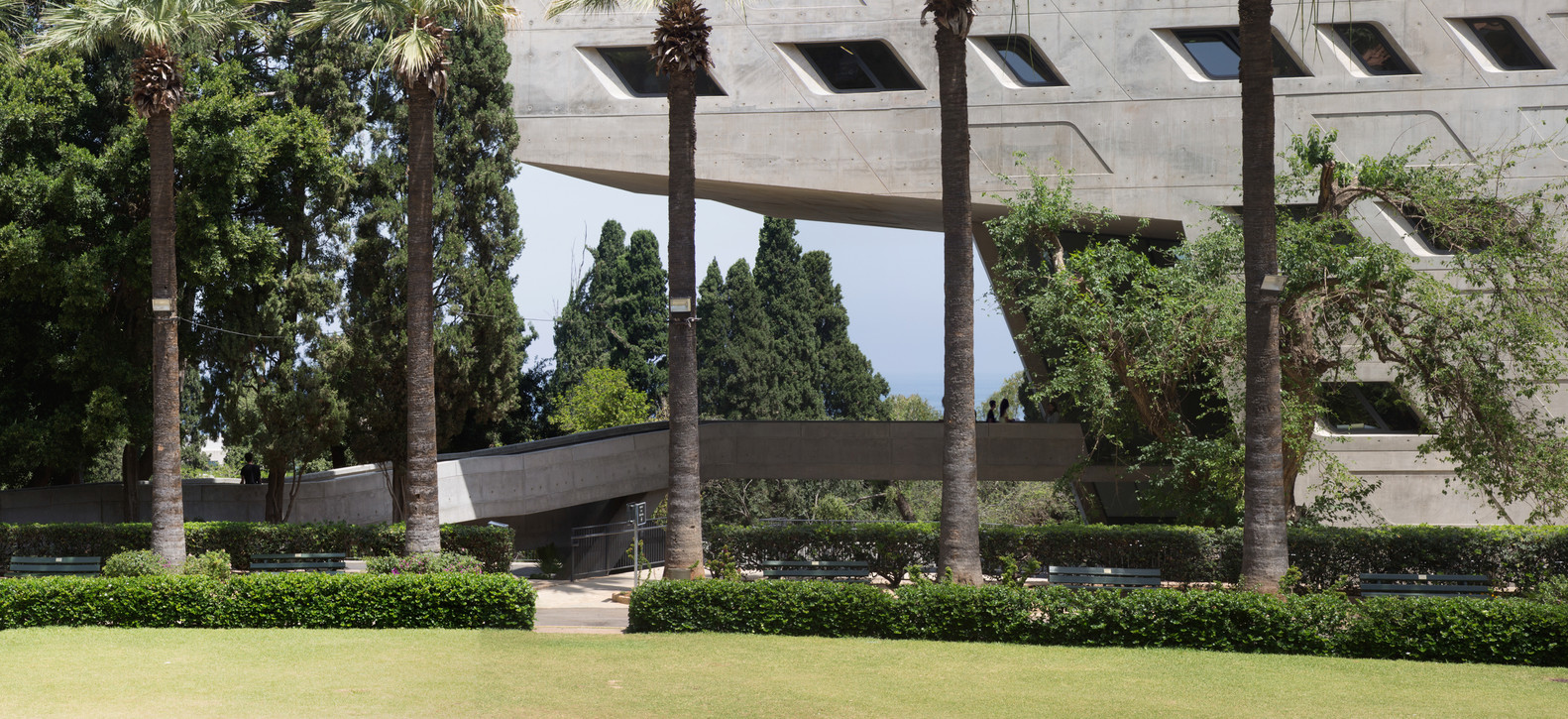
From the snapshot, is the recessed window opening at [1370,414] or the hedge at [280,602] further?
the recessed window opening at [1370,414]

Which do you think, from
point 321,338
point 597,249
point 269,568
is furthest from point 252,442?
point 597,249

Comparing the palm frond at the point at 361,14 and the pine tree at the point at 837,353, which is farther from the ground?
the palm frond at the point at 361,14

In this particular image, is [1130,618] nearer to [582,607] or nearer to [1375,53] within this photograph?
[582,607]

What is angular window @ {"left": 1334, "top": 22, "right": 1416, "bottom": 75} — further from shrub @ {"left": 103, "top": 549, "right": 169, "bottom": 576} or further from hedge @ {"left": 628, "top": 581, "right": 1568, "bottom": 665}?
shrub @ {"left": 103, "top": 549, "right": 169, "bottom": 576}

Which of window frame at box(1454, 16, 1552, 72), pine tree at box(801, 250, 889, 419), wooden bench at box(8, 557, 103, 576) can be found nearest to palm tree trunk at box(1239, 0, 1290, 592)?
window frame at box(1454, 16, 1552, 72)

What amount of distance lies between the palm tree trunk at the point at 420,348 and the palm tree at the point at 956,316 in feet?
25.7

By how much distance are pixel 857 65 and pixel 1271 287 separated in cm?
1329

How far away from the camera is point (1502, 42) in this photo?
23234 millimetres

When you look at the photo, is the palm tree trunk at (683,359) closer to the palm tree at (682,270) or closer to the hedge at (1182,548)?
the palm tree at (682,270)

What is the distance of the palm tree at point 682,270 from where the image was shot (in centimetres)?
1708

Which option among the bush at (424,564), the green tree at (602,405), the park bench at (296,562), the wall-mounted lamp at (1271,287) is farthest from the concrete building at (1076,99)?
the green tree at (602,405)

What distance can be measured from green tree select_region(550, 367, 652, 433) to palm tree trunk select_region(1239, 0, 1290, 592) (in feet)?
99.1

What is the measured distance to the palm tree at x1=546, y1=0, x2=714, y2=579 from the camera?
56.0 ft

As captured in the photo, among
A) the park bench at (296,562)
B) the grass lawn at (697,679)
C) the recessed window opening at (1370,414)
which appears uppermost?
the recessed window opening at (1370,414)
